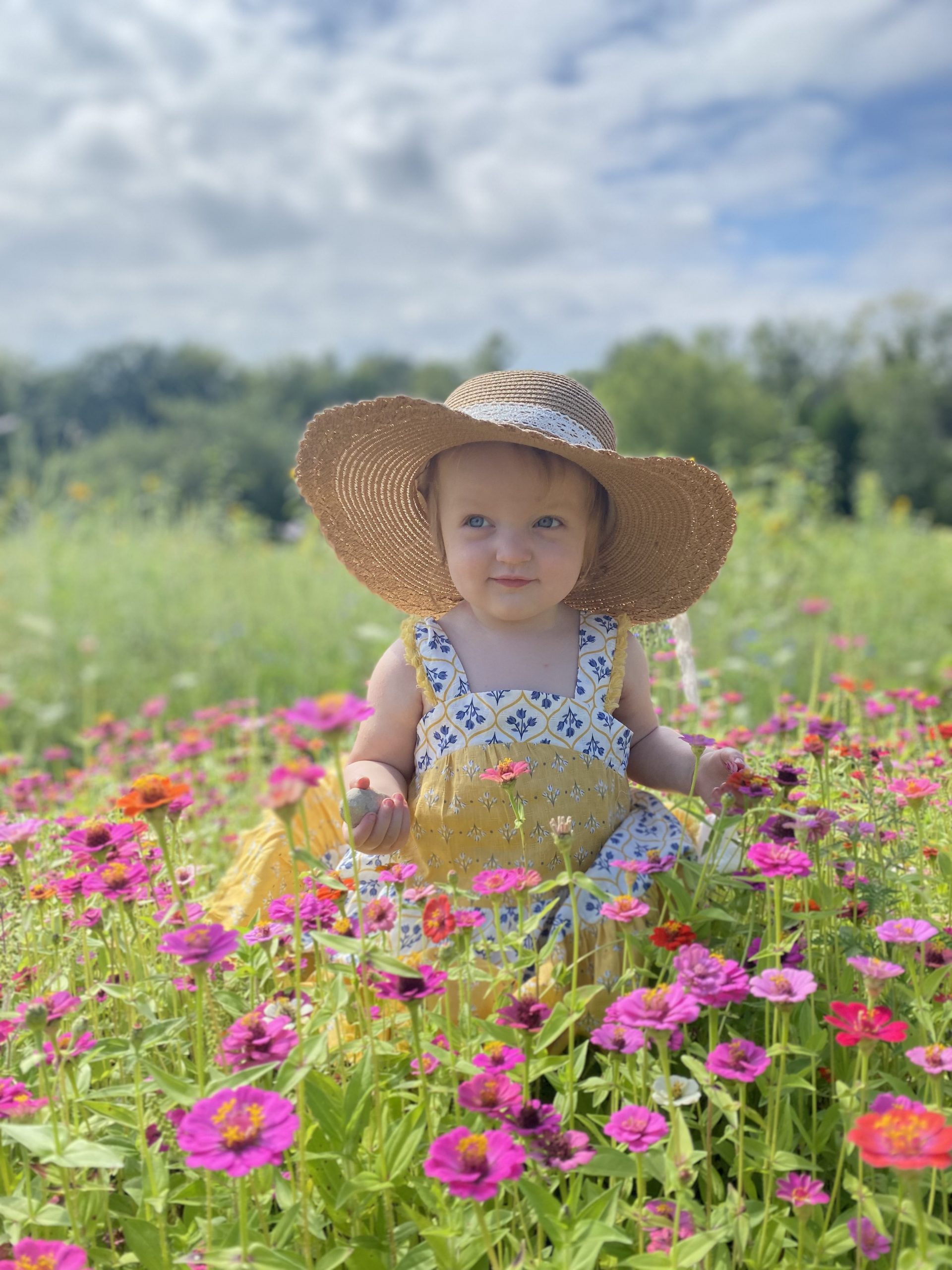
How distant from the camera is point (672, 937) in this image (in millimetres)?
1202

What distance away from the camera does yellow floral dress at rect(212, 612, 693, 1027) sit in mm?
1679

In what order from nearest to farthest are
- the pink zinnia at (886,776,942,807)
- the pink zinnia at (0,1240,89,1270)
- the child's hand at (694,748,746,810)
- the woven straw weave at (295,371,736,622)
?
the pink zinnia at (0,1240,89,1270), the pink zinnia at (886,776,942,807), the child's hand at (694,748,746,810), the woven straw weave at (295,371,736,622)

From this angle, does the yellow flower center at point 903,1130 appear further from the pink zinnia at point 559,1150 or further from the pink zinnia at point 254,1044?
the pink zinnia at point 254,1044

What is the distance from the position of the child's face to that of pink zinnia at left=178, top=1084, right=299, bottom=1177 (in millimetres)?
1014

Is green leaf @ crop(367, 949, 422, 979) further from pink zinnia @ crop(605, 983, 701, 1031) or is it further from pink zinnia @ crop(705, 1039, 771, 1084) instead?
pink zinnia @ crop(705, 1039, 771, 1084)

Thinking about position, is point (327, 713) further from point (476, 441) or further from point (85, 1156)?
point (476, 441)

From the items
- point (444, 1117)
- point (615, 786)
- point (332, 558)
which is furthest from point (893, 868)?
point (332, 558)

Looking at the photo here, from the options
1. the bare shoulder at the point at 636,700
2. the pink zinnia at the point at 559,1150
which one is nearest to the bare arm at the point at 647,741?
the bare shoulder at the point at 636,700

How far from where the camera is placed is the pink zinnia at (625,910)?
111 cm

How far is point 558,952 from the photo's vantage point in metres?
1.56

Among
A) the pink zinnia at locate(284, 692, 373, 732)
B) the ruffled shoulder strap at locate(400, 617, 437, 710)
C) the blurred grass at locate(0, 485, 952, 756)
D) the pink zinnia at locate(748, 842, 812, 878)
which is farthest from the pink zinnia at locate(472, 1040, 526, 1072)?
the blurred grass at locate(0, 485, 952, 756)

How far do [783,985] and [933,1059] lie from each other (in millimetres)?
156

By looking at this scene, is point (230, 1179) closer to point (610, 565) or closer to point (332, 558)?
point (610, 565)

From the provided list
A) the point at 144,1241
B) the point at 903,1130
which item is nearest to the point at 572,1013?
the point at 903,1130
